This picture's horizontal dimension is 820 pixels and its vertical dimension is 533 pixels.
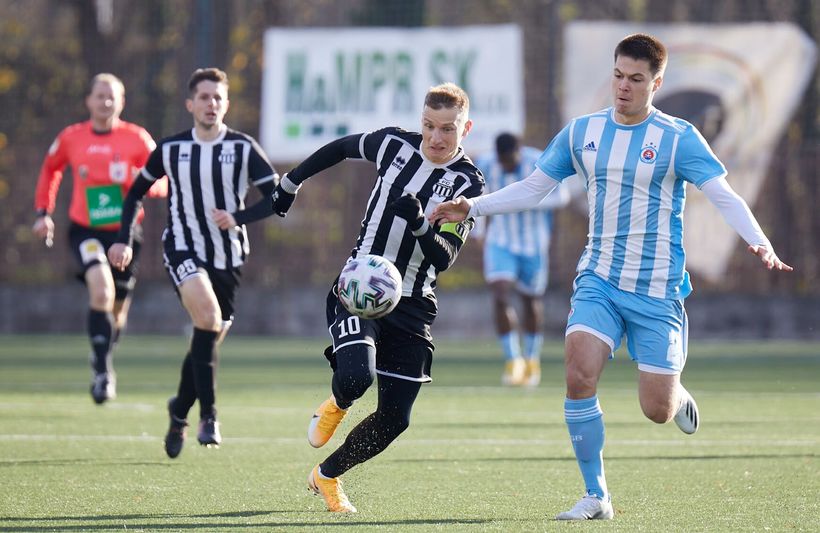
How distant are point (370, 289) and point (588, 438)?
1.08m

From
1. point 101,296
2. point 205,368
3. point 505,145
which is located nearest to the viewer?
point 205,368

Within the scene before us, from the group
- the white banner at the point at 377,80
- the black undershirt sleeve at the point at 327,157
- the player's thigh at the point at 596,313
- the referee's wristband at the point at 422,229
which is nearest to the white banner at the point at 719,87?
the white banner at the point at 377,80

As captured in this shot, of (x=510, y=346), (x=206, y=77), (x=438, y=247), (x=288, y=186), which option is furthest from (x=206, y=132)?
(x=510, y=346)

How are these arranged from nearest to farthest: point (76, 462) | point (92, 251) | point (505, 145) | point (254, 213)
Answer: point (76, 462) < point (254, 213) < point (92, 251) < point (505, 145)

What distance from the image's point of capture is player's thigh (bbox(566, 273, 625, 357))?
20.8 feet

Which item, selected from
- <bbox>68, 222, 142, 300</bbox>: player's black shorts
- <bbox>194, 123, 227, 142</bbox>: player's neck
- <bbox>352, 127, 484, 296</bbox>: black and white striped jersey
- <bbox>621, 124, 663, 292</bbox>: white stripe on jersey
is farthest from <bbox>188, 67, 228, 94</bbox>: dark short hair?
<bbox>621, 124, 663, 292</bbox>: white stripe on jersey

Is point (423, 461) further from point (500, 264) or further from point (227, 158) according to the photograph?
point (500, 264)

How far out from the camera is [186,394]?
27.0 ft

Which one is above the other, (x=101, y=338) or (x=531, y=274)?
(x=101, y=338)

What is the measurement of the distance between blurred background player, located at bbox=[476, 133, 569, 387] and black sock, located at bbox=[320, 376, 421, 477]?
22.4 feet

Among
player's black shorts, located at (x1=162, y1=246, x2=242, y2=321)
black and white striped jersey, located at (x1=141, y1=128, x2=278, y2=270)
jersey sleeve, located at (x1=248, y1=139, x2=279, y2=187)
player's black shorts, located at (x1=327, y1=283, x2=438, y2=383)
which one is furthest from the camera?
jersey sleeve, located at (x1=248, y1=139, x2=279, y2=187)

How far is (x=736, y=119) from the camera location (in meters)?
18.7

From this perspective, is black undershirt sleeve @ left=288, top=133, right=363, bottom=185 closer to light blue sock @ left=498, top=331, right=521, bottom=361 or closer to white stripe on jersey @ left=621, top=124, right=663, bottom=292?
white stripe on jersey @ left=621, top=124, right=663, bottom=292

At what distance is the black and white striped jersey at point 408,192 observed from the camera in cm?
663
